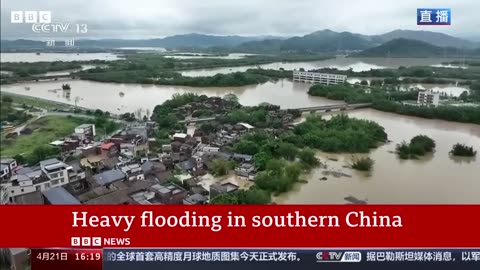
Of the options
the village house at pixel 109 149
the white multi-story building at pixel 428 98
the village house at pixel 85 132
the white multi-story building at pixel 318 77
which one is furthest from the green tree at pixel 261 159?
the white multi-story building at pixel 428 98

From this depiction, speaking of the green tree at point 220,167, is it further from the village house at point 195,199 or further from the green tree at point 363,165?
the green tree at point 363,165

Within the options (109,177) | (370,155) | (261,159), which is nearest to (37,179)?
(109,177)

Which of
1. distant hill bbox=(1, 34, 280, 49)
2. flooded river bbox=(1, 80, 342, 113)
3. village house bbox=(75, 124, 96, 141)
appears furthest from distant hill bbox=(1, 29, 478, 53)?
flooded river bbox=(1, 80, 342, 113)

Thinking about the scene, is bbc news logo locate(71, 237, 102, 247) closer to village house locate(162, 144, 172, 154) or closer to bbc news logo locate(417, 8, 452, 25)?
bbc news logo locate(417, 8, 452, 25)

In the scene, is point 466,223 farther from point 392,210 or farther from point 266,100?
point 266,100

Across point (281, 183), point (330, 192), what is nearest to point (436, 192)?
point (330, 192)

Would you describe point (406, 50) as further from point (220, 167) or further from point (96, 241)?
point (96, 241)
